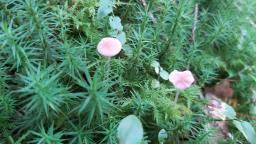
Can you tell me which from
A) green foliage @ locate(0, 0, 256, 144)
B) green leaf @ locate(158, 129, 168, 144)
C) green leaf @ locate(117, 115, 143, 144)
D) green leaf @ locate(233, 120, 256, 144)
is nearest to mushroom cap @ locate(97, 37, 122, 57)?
green foliage @ locate(0, 0, 256, 144)

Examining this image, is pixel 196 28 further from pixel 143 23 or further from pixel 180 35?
pixel 143 23

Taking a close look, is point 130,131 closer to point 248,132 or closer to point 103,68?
point 103,68

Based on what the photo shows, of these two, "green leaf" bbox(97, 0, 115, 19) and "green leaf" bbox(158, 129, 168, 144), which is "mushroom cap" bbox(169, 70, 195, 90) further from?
"green leaf" bbox(97, 0, 115, 19)

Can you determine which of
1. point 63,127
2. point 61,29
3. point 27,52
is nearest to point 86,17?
point 61,29

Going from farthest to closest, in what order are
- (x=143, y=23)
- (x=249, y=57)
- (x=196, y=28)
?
(x=249, y=57)
(x=196, y=28)
(x=143, y=23)

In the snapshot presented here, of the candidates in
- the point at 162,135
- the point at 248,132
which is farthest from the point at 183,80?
the point at 248,132
